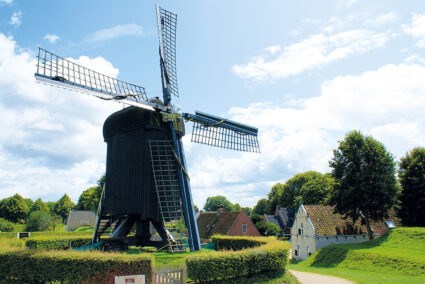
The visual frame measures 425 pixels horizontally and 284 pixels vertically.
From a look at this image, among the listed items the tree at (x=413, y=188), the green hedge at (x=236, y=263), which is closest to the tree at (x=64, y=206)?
the tree at (x=413, y=188)

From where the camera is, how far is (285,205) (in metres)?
58.0

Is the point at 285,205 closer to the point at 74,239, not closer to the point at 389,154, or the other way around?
the point at 389,154

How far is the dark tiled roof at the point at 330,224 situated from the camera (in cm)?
2520

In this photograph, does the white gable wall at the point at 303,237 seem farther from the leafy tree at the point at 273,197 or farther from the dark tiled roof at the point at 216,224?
the leafy tree at the point at 273,197

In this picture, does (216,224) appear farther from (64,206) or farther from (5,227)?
(64,206)

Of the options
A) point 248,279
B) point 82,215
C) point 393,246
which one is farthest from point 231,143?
point 82,215

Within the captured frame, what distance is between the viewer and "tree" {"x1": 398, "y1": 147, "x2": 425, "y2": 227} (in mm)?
23875

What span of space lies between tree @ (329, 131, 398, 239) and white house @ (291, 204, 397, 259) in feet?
7.71

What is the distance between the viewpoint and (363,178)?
72.9 feet

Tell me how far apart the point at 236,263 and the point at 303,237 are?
18372 millimetres

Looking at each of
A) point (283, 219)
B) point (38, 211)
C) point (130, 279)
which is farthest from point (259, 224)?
point (38, 211)

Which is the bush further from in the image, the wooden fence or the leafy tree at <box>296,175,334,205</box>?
the wooden fence

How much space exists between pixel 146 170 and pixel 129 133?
85.2 inches

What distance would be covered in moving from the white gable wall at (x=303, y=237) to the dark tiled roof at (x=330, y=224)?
49 cm
